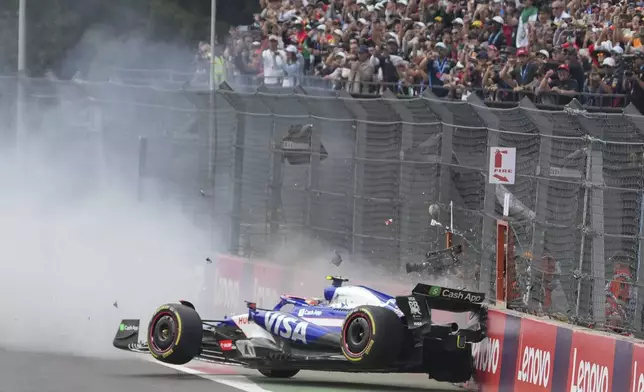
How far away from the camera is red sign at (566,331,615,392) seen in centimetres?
1005

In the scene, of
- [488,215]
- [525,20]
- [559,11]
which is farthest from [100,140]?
[488,215]

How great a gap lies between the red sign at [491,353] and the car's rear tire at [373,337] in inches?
32.2

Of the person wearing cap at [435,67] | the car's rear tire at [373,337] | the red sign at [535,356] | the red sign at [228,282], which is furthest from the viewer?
the person wearing cap at [435,67]

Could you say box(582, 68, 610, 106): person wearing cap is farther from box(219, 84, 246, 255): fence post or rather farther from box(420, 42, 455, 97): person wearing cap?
box(219, 84, 246, 255): fence post

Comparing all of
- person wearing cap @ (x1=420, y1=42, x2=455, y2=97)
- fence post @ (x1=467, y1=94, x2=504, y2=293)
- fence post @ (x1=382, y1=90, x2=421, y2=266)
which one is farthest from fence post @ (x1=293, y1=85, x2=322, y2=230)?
person wearing cap @ (x1=420, y1=42, x2=455, y2=97)

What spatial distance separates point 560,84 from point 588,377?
5954 millimetres

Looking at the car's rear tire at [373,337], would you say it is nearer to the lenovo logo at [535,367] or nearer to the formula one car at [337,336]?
the formula one car at [337,336]

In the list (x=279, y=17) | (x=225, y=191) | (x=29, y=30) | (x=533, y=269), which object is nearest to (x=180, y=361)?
(x=533, y=269)

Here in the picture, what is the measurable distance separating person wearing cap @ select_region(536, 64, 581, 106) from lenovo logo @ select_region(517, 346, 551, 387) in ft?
15.7

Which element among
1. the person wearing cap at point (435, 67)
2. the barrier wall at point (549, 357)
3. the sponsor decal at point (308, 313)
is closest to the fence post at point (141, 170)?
the person wearing cap at point (435, 67)

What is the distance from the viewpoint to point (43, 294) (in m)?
17.5

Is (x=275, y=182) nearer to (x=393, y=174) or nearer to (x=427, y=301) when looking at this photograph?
(x=393, y=174)

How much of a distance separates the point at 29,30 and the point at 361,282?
17892 mm

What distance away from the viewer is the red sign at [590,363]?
396 inches
